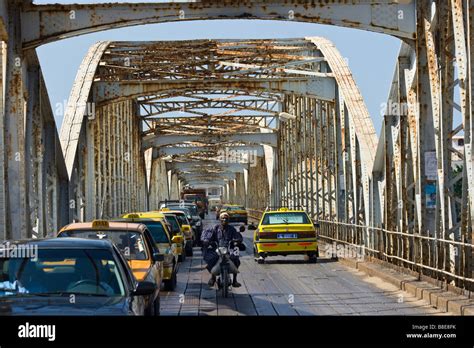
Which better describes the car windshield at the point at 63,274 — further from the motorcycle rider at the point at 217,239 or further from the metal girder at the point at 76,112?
the metal girder at the point at 76,112

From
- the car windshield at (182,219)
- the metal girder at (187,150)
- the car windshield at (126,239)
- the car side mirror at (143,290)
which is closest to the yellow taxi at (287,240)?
the car windshield at (182,219)

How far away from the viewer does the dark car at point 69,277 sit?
9227 mm

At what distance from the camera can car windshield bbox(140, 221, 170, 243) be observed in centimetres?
2148

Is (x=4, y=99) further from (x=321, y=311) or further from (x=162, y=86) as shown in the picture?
(x=162, y=86)

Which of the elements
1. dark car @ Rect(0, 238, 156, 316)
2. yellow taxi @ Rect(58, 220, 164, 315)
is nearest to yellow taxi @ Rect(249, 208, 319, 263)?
yellow taxi @ Rect(58, 220, 164, 315)

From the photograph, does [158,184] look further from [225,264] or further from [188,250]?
[225,264]

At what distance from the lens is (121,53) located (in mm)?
38812

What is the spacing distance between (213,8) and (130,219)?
4625 mm

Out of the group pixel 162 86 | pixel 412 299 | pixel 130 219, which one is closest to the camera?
pixel 412 299

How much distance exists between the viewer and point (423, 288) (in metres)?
17.0

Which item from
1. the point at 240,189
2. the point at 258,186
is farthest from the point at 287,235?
the point at 240,189

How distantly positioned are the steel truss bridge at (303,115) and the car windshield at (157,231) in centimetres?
257

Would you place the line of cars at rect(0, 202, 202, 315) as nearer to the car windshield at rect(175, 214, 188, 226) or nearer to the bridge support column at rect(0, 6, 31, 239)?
the bridge support column at rect(0, 6, 31, 239)
